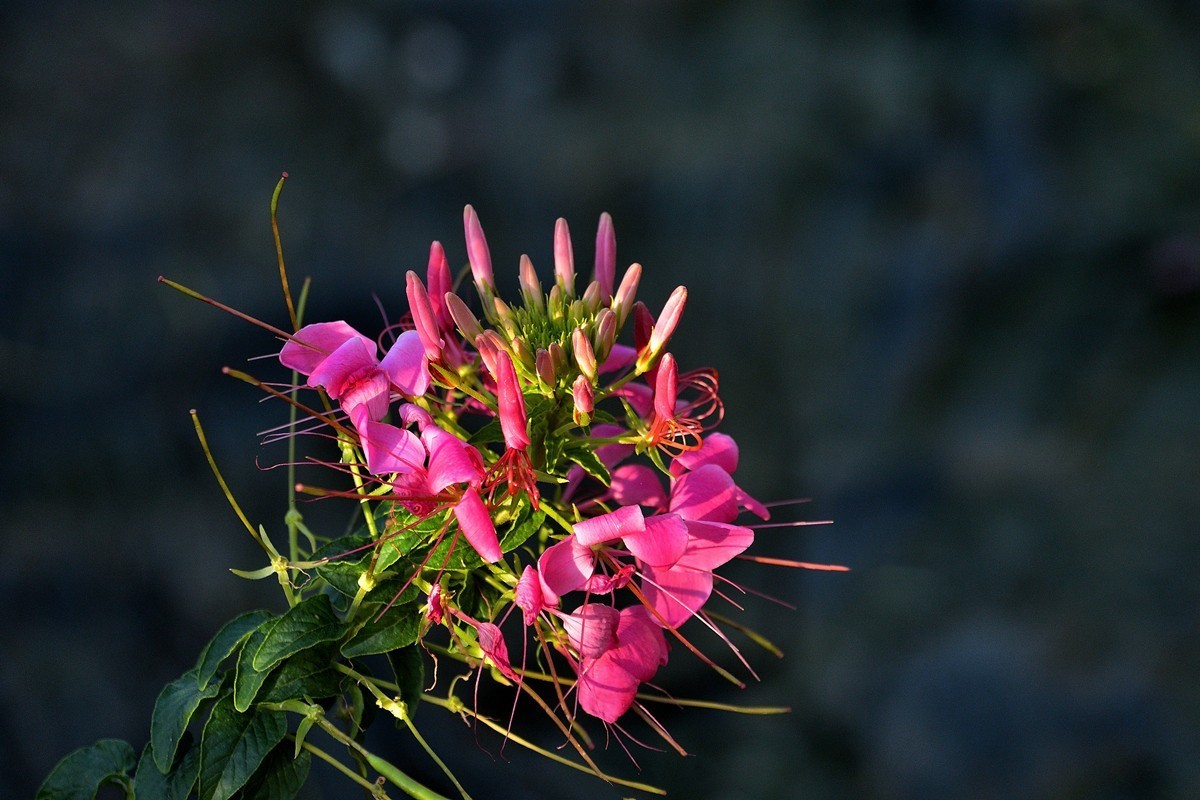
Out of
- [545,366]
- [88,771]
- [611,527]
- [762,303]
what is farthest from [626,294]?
[762,303]

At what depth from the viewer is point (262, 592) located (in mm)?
2449

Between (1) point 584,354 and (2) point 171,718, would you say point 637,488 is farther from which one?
(2) point 171,718

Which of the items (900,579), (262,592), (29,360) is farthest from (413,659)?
(900,579)

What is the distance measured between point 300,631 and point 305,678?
5 centimetres

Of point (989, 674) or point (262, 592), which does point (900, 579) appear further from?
point (262, 592)

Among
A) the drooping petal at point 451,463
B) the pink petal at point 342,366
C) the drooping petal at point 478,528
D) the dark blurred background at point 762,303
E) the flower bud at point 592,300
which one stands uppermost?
the pink petal at point 342,366

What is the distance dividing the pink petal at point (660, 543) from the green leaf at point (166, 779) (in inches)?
15.9

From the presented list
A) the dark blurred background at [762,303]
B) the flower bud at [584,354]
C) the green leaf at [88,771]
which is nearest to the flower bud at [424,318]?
the flower bud at [584,354]

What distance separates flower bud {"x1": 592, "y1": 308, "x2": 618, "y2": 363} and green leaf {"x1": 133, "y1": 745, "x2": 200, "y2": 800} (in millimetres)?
490

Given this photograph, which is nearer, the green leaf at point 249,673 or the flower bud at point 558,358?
the green leaf at point 249,673

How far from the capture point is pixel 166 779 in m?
0.79

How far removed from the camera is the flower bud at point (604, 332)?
0.86 metres

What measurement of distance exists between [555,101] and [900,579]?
1827 mm

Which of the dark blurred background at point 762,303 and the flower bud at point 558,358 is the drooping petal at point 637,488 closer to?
the flower bud at point 558,358
